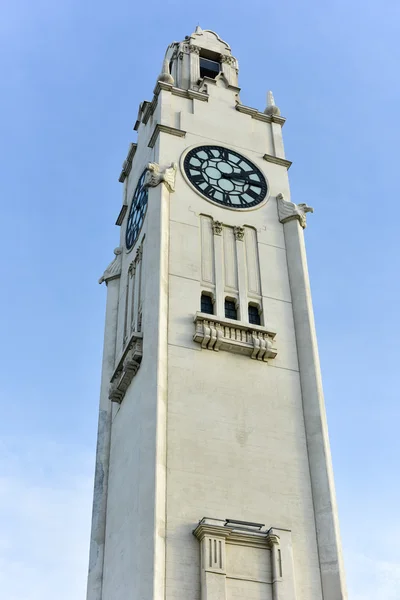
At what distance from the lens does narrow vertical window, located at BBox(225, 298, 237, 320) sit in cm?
3112

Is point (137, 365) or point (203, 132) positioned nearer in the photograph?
point (137, 365)

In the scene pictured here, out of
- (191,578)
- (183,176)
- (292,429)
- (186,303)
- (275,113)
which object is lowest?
(191,578)

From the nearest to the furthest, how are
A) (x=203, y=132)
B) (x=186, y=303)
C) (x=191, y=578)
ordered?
(x=191, y=578)
(x=186, y=303)
(x=203, y=132)

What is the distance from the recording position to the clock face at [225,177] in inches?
1385

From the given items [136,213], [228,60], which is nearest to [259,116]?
[228,60]

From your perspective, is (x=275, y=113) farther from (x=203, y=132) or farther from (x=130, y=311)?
(x=130, y=311)

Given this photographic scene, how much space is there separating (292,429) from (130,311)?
925 cm

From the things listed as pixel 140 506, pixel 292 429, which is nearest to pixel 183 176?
pixel 292 429

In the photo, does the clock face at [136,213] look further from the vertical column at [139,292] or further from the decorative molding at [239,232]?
the decorative molding at [239,232]

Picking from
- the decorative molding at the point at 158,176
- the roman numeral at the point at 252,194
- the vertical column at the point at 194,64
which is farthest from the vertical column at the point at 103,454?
the vertical column at the point at 194,64

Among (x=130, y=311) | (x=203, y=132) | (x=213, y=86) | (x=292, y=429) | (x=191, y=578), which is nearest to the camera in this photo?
(x=191, y=578)

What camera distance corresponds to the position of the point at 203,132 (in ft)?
124

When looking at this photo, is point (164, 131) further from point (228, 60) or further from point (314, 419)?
point (314, 419)

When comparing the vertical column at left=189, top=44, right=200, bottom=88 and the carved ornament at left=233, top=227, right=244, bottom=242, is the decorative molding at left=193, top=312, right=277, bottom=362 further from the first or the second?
the vertical column at left=189, top=44, right=200, bottom=88
